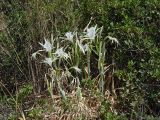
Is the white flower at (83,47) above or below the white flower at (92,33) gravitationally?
below

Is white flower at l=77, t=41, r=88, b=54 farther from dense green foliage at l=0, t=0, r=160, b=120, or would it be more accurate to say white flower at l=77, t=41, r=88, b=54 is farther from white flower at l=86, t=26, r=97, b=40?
dense green foliage at l=0, t=0, r=160, b=120

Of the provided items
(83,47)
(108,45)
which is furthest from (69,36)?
(108,45)

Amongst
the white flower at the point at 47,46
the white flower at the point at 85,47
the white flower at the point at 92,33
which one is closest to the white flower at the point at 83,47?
the white flower at the point at 85,47

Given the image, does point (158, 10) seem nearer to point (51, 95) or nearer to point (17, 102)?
point (51, 95)

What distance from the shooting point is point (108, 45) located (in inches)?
189

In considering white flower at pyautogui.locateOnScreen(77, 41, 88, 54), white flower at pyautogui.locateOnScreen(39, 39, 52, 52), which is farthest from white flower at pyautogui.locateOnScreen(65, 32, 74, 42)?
white flower at pyautogui.locateOnScreen(39, 39, 52, 52)

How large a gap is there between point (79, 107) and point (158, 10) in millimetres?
1224

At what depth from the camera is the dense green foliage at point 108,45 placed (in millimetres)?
4477

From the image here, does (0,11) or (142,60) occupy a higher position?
(0,11)

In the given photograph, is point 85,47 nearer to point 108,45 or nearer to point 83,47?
point 83,47

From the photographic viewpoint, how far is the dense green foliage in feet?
14.7

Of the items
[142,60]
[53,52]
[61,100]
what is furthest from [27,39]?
[142,60]

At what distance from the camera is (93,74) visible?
4871mm

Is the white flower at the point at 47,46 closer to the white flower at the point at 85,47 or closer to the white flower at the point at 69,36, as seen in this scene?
the white flower at the point at 69,36
